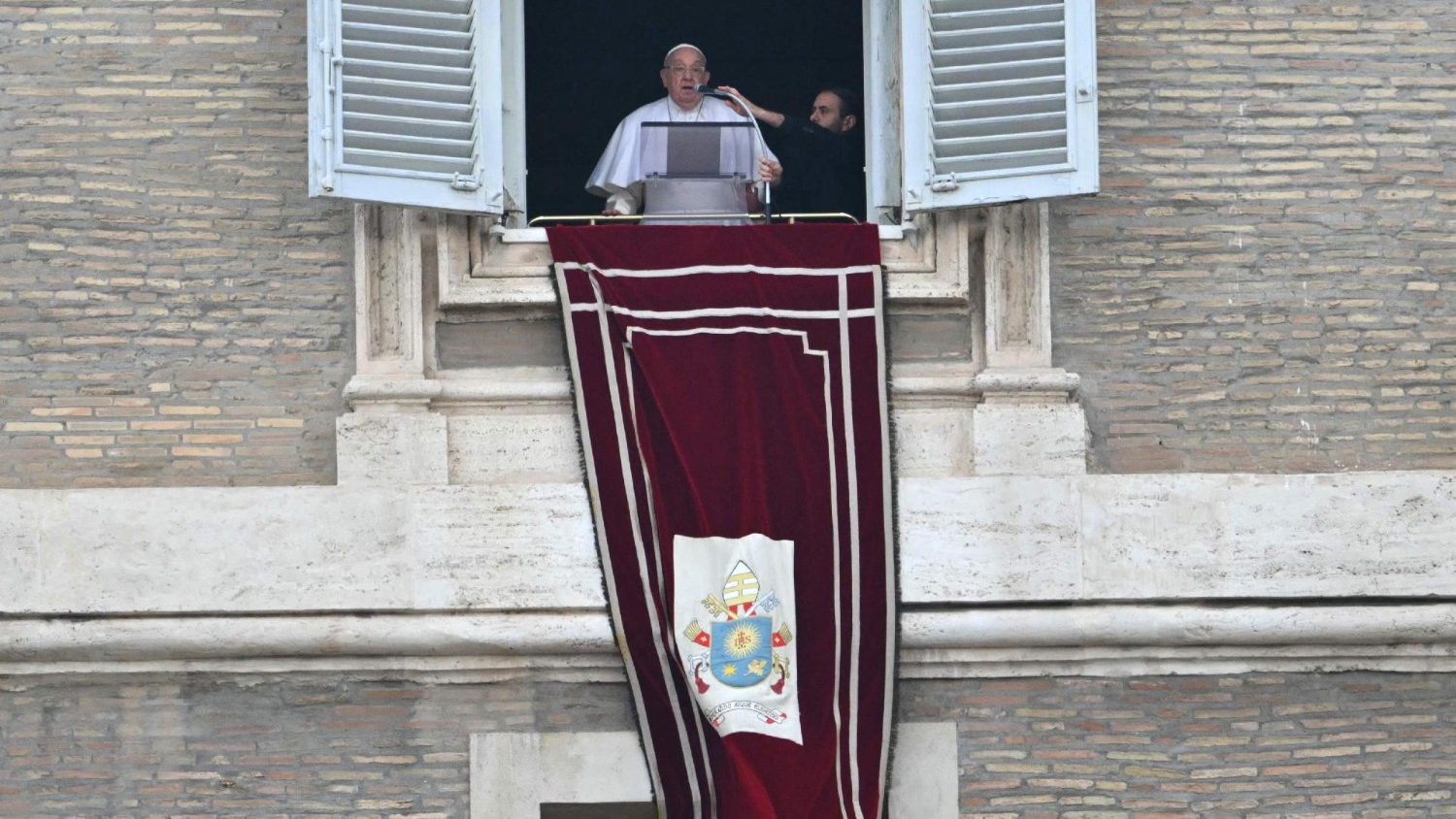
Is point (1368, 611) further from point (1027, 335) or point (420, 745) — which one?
point (420, 745)

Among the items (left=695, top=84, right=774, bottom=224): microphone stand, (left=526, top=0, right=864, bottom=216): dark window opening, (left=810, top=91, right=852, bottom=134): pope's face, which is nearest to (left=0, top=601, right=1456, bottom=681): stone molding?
(left=695, top=84, right=774, bottom=224): microphone stand

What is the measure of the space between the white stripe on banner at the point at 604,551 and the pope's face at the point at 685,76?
130cm

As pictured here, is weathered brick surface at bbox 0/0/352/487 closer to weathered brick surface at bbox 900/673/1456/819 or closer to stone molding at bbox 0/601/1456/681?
stone molding at bbox 0/601/1456/681

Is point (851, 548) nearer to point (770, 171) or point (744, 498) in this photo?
point (744, 498)

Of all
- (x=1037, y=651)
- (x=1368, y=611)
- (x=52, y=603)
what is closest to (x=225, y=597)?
(x=52, y=603)

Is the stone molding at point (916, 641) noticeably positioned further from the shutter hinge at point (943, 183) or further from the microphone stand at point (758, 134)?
the microphone stand at point (758, 134)

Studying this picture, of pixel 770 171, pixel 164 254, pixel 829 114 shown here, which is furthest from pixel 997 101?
pixel 164 254

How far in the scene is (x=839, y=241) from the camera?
10195 mm

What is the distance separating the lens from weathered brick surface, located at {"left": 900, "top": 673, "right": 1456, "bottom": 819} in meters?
9.92

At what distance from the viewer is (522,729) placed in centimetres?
Result: 993

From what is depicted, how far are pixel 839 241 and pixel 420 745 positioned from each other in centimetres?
224

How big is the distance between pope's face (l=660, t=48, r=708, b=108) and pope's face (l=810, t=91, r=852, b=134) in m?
0.45

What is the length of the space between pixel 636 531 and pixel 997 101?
1943 millimetres

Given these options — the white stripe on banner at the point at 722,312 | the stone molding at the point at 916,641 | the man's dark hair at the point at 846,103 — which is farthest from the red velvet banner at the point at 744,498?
the man's dark hair at the point at 846,103
